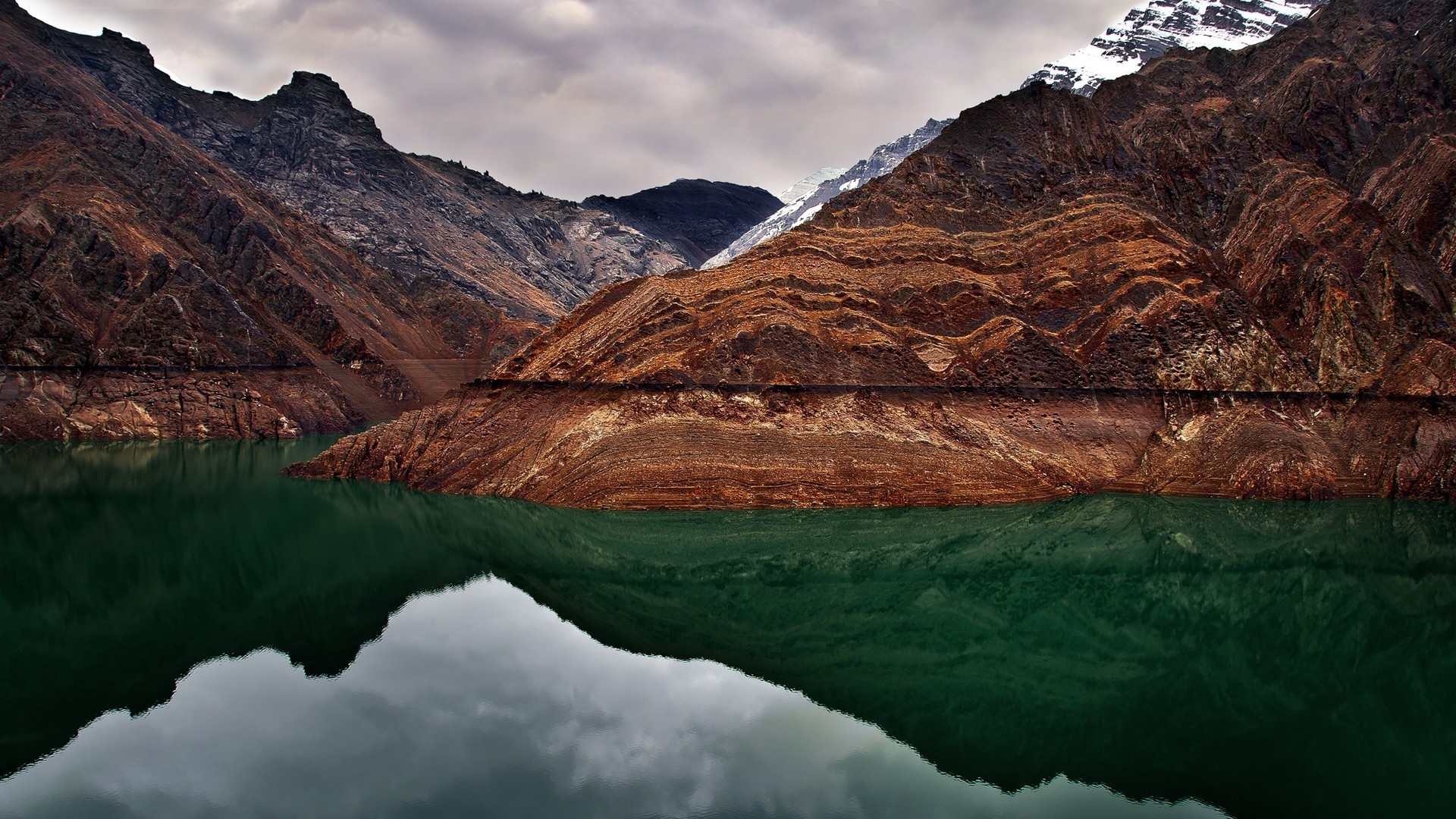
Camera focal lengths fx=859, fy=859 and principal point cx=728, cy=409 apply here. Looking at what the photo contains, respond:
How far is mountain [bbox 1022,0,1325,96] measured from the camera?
3935 inches

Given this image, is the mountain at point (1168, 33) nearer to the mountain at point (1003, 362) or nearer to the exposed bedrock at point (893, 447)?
the mountain at point (1003, 362)

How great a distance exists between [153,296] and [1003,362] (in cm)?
6675

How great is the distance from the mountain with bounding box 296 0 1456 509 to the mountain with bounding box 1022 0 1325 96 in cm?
6075

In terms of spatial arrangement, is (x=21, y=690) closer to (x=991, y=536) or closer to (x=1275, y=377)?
(x=991, y=536)

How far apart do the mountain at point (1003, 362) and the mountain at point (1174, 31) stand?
6075 centimetres

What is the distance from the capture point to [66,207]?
71.8 metres

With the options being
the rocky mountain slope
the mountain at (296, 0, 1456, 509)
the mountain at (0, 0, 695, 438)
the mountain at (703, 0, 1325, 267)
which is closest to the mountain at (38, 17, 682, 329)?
the mountain at (0, 0, 695, 438)

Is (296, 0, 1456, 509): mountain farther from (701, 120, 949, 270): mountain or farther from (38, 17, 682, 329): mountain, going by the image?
(701, 120, 949, 270): mountain

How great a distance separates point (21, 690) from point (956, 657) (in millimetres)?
16539

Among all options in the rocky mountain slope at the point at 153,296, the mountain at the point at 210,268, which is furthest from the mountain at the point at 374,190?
the rocky mountain slope at the point at 153,296

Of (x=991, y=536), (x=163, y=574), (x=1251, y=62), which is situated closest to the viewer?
(x=163, y=574)

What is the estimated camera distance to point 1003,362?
1495 inches

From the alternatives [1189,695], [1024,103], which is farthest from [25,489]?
[1024,103]

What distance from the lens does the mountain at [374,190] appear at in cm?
12469
